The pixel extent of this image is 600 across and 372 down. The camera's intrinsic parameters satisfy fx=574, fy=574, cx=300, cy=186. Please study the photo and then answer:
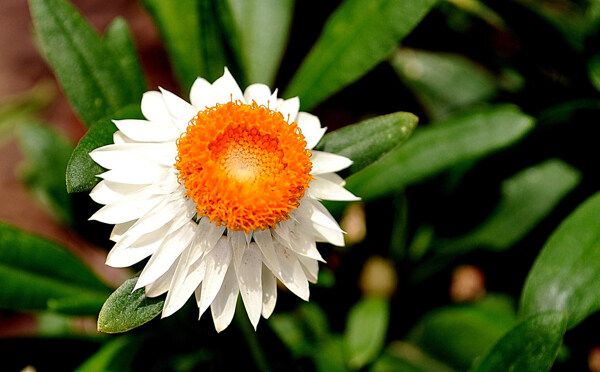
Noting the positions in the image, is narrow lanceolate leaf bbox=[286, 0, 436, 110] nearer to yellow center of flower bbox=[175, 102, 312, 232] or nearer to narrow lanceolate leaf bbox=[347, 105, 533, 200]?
narrow lanceolate leaf bbox=[347, 105, 533, 200]

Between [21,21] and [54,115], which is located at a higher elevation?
[21,21]

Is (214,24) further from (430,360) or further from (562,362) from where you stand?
(562,362)

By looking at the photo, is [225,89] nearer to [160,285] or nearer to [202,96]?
[202,96]

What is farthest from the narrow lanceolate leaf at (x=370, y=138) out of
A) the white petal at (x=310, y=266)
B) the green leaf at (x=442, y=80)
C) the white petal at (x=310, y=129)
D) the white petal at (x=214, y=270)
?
the green leaf at (x=442, y=80)

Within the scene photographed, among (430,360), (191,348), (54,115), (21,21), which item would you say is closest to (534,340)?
(430,360)

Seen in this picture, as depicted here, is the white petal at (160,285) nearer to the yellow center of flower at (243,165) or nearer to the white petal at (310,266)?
the yellow center of flower at (243,165)

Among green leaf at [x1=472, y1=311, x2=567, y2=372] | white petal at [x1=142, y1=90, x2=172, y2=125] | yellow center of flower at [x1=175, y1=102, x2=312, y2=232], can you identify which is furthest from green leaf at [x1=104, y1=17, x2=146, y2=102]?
green leaf at [x1=472, y1=311, x2=567, y2=372]
